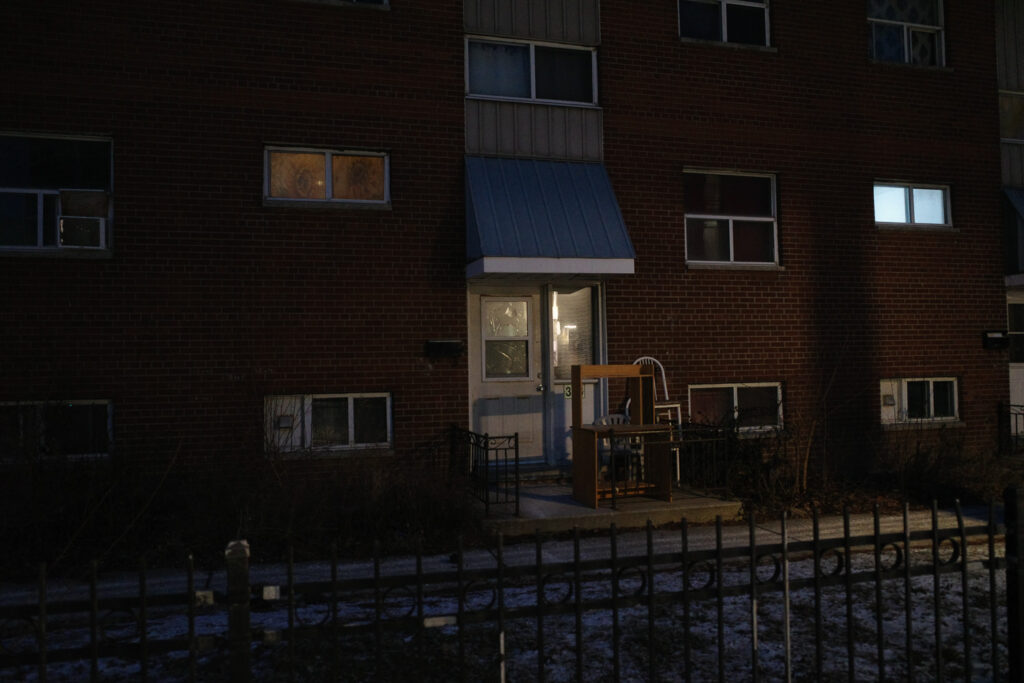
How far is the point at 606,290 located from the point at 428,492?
3.92 metres

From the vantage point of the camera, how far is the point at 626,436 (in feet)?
28.6

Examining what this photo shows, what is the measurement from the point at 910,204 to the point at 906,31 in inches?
105

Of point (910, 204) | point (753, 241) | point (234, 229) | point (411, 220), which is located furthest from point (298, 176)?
point (910, 204)

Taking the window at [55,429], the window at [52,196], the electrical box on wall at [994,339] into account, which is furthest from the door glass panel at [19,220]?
the electrical box on wall at [994,339]

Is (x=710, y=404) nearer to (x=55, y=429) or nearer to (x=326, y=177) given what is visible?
(x=326, y=177)

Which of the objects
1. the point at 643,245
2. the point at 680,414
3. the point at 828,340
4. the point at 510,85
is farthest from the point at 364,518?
the point at 828,340

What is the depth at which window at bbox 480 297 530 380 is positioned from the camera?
10609 mm

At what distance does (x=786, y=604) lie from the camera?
401 cm

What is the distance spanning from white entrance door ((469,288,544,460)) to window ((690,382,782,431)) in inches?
84.9

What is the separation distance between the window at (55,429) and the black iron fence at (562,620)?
5.48ft

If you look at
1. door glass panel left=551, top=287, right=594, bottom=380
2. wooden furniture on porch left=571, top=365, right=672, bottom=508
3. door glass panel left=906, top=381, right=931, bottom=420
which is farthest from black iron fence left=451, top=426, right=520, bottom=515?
door glass panel left=906, top=381, right=931, bottom=420

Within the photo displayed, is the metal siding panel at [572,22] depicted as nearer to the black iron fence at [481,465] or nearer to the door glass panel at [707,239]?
the door glass panel at [707,239]

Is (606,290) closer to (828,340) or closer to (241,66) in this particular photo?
(828,340)

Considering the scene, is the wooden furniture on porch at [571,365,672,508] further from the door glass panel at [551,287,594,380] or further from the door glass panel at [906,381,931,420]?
the door glass panel at [906,381,931,420]
